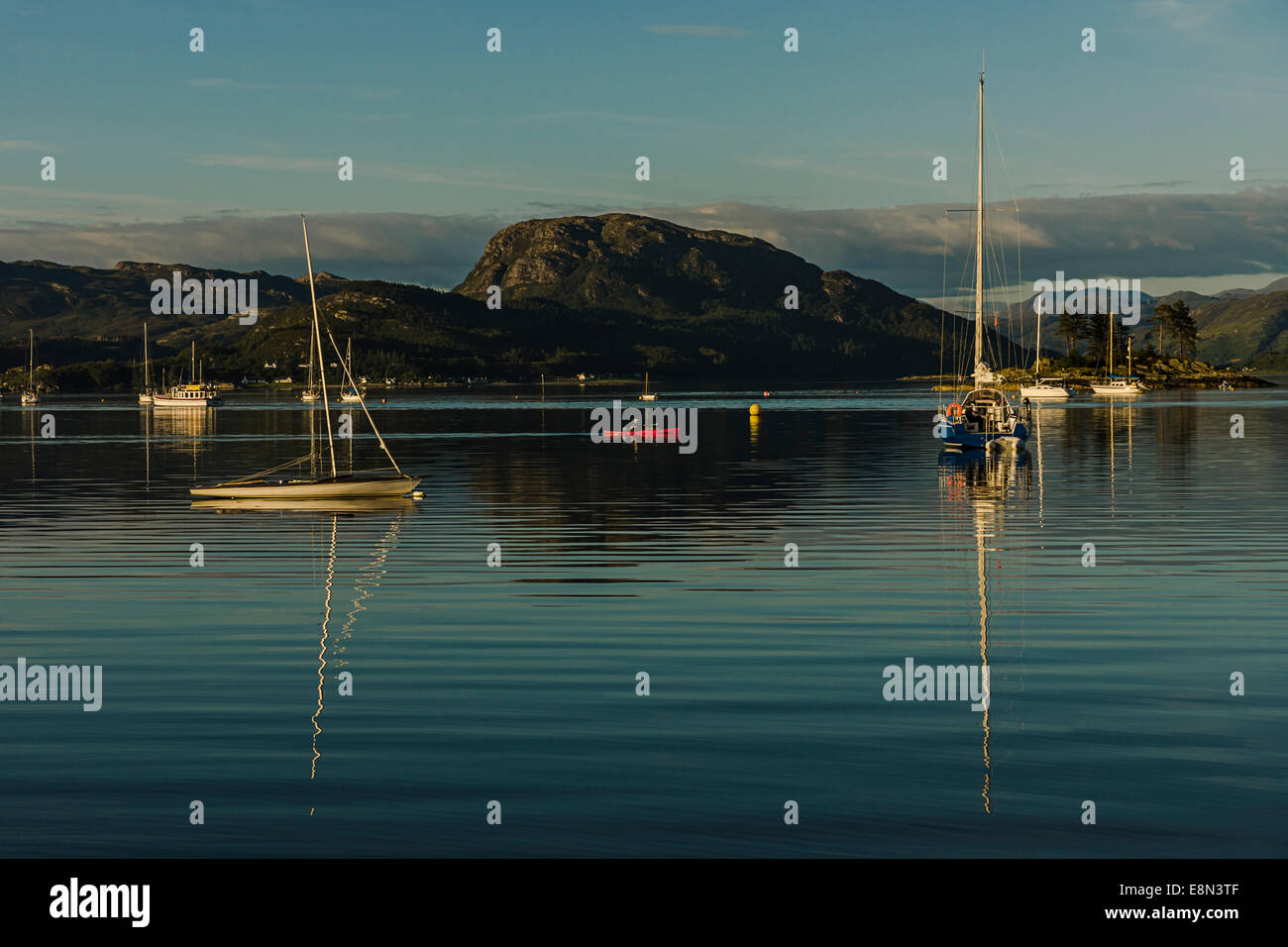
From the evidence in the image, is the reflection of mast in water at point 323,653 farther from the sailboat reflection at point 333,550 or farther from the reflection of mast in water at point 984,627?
the reflection of mast in water at point 984,627

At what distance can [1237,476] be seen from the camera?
222 ft

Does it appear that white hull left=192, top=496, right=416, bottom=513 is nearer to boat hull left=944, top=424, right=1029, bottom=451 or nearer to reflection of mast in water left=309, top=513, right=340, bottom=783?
reflection of mast in water left=309, top=513, right=340, bottom=783

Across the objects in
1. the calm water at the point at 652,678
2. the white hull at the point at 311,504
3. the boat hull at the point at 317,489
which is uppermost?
the boat hull at the point at 317,489

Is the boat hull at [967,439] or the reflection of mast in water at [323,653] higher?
the boat hull at [967,439]

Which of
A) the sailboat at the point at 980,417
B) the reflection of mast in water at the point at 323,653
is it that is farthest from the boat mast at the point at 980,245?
the reflection of mast in water at the point at 323,653

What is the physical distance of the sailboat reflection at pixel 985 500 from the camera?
76.2 feet

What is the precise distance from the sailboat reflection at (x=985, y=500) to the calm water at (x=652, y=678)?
0.23m

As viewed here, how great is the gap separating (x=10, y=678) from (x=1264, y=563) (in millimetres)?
31009

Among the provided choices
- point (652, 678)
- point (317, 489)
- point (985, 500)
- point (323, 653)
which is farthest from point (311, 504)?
point (652, 678)

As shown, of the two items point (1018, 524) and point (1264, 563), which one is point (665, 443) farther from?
point (1264, 563)

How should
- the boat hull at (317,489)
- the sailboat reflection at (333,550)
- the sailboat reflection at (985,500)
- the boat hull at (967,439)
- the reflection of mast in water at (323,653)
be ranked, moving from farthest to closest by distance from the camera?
the boat hull at (967,439) < the boat hull at (317,489) < the sailboat reflection at (333,550) < the sailboat reflection at (985,500) < the reflection of mast in water at (323,653)

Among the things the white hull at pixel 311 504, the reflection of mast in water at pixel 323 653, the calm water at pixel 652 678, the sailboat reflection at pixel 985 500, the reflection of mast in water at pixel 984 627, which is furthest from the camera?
the white hull at pixel 311 504
